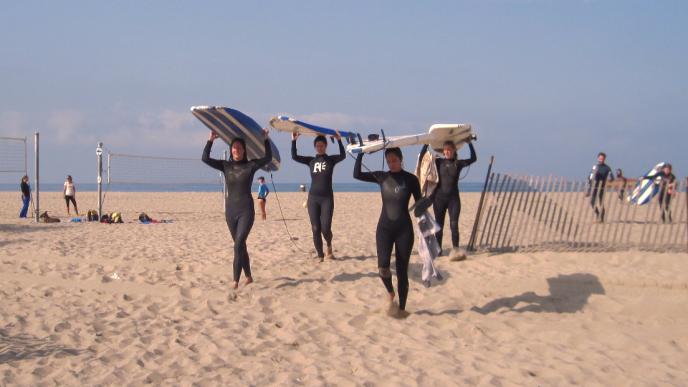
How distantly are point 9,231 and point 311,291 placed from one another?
28.0 ft

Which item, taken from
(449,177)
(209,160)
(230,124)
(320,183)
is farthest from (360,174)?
(449,177)

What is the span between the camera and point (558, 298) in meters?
6.29

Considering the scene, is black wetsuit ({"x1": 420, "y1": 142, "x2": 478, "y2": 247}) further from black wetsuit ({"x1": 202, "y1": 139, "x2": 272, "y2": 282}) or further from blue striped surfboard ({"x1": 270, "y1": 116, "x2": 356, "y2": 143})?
black wetsuit ({"x1": 202, "y1": 139, "x2": 272, "y2": 282})

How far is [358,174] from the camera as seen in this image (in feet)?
18.5

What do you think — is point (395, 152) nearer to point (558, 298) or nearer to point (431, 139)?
point (431, 139)

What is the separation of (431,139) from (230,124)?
98.5 inches

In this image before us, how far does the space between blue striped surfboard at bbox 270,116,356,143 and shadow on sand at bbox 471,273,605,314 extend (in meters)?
2.53

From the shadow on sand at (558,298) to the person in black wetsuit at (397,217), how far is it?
1.14 meters

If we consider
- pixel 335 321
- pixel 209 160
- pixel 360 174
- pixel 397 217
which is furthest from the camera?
pixel 209 160

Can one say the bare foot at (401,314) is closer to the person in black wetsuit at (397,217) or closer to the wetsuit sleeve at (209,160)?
the person in black wetsuit at (397,217)

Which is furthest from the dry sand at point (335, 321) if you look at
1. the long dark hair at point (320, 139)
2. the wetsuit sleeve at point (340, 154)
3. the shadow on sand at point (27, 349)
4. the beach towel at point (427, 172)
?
the long dark hair at point (320, 139)

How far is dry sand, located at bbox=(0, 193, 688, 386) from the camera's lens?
4.02 meters

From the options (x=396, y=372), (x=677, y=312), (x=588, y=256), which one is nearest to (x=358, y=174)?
(x=396, y=372)

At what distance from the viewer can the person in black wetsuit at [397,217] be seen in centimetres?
527
